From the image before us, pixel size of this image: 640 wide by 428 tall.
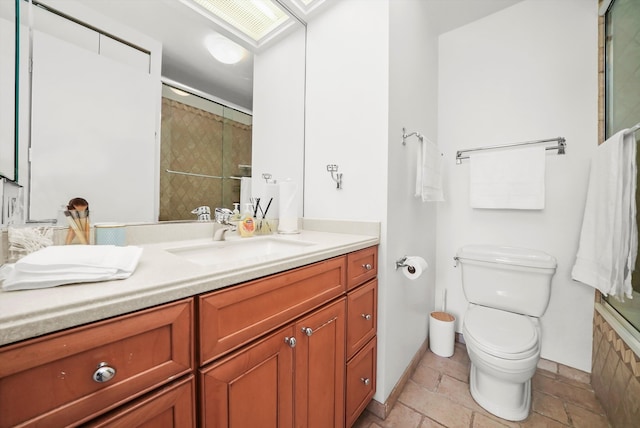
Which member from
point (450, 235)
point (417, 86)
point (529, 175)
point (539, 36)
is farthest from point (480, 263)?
point (539, 36)

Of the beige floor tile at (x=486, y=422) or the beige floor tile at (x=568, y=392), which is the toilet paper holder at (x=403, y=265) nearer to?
the beige floor tile at (x=486, y=422)

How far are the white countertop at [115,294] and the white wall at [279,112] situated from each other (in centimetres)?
86

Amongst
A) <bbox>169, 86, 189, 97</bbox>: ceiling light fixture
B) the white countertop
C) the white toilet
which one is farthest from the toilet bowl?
<bbox>169, 86, 189, 97</bbox>: ceiling light fixture

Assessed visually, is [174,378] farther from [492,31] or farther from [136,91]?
[492,31]

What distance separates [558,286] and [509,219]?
0.49 meters

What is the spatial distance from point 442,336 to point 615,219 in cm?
116

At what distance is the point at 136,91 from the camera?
93cm

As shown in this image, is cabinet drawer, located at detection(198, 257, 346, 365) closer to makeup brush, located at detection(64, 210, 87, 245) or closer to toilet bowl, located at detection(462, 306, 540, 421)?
makeup brush, located at detection(64, 210, 87, 245)

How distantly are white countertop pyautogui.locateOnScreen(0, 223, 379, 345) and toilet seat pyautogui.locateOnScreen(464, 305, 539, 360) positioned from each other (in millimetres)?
1180

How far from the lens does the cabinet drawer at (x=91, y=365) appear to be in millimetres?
338

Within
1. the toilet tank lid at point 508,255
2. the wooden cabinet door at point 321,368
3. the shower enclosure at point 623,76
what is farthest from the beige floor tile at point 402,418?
the shower enclosure at point 623,76

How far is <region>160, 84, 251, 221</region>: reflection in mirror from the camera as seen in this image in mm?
1021

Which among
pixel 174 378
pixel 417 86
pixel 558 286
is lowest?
pixel 558 286

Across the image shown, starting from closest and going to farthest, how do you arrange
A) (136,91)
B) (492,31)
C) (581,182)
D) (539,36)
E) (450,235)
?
(136,91) < (581,182) < (539,36) < (492,31) < (450,235)
